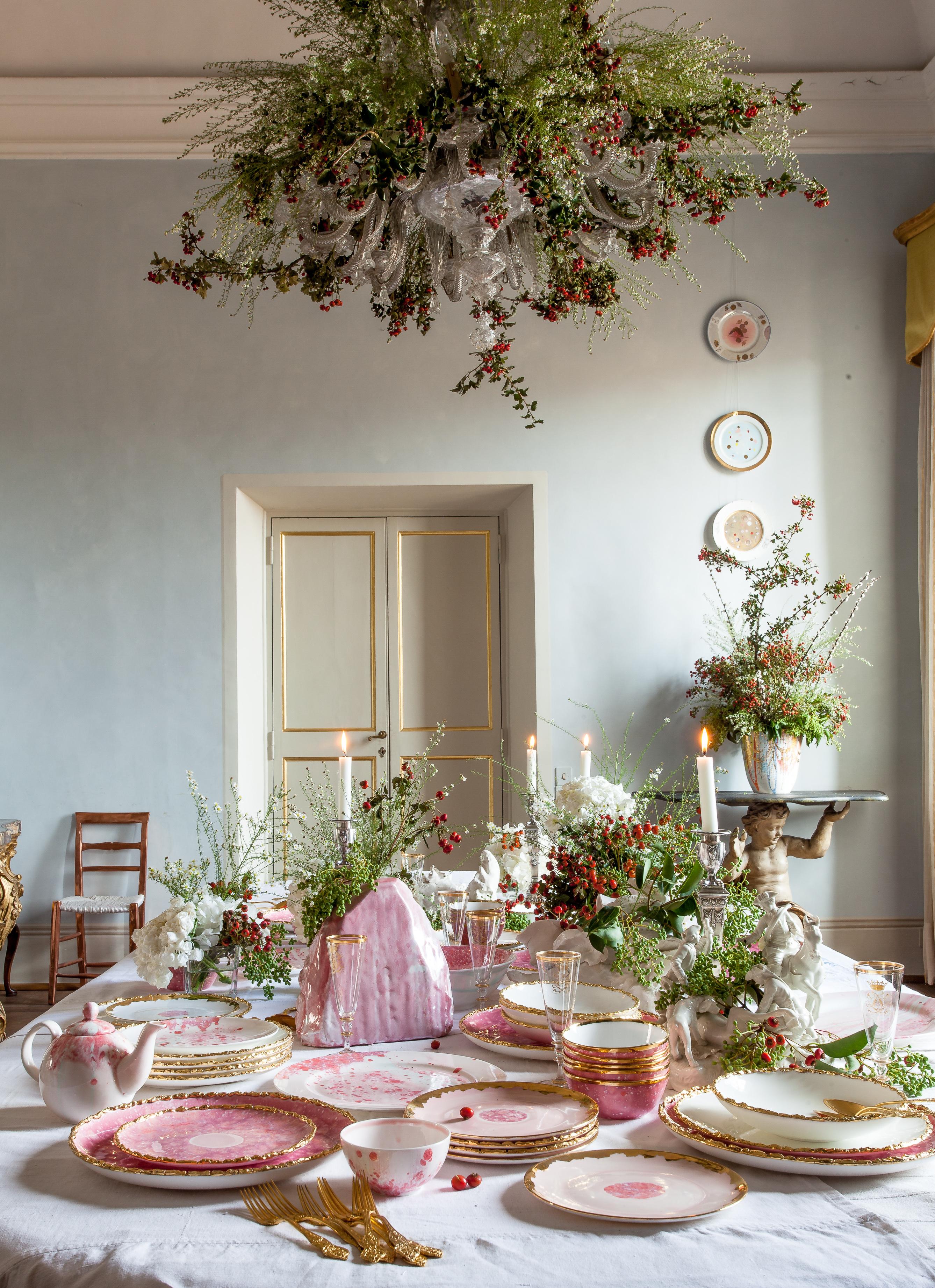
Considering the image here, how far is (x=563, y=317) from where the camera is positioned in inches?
83.1

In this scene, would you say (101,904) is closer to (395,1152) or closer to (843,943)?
(843,943)

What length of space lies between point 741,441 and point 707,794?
3414 millimetres

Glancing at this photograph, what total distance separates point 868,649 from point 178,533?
3088mm

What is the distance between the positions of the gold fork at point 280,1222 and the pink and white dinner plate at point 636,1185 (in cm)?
20

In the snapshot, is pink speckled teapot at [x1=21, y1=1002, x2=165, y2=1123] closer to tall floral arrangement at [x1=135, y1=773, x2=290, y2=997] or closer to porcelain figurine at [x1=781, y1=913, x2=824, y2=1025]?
tall floral arrangement at [x1=135, y1=773, x2=290, y2=997]

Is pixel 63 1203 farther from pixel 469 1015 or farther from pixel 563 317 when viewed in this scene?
pixel 563 317

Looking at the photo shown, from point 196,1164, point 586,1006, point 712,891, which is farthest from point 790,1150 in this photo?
point 196,1164

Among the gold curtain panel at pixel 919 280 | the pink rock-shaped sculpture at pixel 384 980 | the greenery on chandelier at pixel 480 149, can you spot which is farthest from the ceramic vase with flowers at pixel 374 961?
the gold curtain panel at pixel 919 280

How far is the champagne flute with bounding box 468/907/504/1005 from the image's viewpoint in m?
1.58

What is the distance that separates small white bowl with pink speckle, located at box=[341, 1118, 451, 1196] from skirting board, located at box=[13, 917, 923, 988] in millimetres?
3730

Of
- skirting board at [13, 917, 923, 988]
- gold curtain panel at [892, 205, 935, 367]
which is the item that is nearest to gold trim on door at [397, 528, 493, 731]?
skirting board at [13, 917, 923, 988]

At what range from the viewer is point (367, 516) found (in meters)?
5.04

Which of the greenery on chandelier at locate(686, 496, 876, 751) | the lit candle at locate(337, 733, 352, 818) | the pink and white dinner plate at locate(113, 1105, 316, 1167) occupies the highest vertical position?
the greenery on chandelier at locate(686, 496, 876, 751)

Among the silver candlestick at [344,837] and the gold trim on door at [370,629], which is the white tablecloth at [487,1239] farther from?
the gold trim on door at [370,629]
